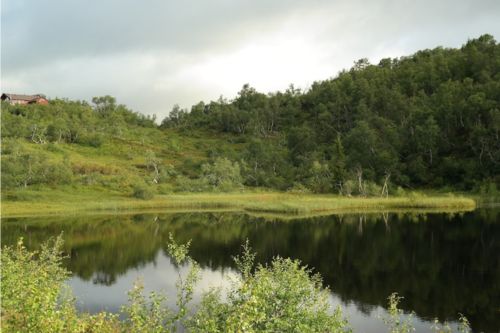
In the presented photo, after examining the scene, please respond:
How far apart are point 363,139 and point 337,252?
92209mm

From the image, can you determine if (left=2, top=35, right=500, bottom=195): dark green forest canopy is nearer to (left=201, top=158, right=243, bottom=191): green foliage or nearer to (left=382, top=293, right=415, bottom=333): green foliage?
(left=201, top=158, right=243, bottom=191): green foliage

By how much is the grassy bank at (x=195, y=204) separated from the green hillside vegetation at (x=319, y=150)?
1.06 metres

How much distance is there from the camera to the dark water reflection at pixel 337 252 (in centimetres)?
3178

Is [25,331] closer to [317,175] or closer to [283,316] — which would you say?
[283,316]

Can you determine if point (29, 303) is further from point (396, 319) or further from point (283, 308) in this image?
point (396, 319)

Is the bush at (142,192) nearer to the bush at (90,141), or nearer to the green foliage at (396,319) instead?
the bush at (90,141)

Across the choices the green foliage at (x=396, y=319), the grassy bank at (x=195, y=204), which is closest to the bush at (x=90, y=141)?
the grassy bank at (x=195, y=204)

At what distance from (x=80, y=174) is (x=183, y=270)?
76585 millimetres

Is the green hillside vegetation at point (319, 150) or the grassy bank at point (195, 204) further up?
the green hillside vegetation at point (319, 150)

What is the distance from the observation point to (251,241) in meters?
54.0

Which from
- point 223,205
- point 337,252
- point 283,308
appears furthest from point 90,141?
point 283,308

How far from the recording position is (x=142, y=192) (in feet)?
317

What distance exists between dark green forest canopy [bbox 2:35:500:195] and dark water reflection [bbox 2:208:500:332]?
115ft

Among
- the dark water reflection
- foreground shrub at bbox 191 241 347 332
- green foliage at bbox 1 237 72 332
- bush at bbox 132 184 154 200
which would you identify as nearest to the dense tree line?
bush at bbox 132 184 154 200
